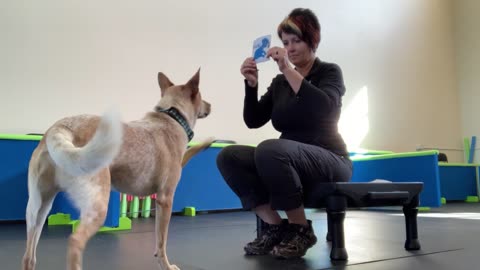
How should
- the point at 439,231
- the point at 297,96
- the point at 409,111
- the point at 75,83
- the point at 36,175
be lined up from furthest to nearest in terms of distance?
the point at 409,111, the point at 75,83, the point at 439,231, the point at 297,96, the point at 36,175

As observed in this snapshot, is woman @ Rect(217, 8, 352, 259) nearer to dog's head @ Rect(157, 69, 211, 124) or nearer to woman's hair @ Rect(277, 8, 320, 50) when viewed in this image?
woman's hair @ Rect(277, 8, 320, 50)

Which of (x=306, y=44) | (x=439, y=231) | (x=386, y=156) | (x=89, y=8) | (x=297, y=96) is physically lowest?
(x=439, y=231)

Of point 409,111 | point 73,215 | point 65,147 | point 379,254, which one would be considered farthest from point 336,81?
point 409,111

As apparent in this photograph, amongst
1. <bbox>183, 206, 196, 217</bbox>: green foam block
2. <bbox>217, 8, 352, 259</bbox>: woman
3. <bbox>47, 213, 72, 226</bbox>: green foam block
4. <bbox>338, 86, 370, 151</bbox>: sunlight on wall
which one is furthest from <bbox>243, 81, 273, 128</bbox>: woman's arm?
<bbox>338, 86, 370, 151</bbox>: sunlight on wall

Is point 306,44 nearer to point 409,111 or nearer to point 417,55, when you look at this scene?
point 409,111

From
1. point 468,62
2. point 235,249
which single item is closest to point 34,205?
point 235,249

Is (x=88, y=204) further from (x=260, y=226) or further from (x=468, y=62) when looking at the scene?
(x=468, y=62)

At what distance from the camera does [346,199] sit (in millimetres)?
1566

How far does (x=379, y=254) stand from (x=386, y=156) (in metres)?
3.14

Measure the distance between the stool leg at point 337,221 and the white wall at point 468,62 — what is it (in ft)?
20.8

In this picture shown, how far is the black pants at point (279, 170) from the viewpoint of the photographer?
154 cm

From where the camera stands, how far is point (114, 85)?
4004mm

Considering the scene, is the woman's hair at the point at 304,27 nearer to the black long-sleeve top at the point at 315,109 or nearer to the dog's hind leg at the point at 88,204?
the black long-sleeve top at the point at 315,109

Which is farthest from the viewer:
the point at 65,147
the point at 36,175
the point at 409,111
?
the point at 409,111
